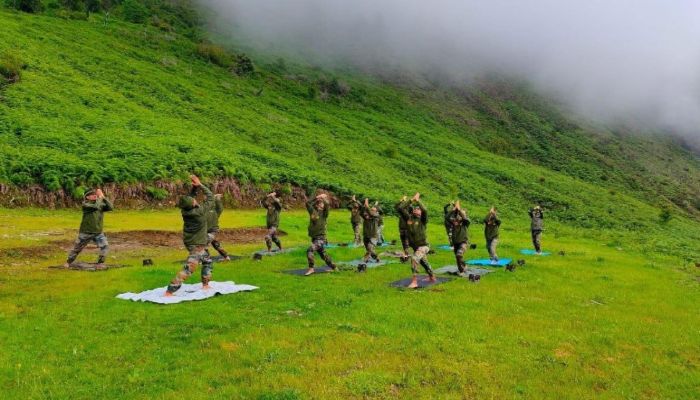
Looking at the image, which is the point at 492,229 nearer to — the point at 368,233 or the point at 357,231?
the point at 368,233

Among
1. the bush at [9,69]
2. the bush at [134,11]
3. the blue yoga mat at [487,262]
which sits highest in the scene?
the bush at [134,11]

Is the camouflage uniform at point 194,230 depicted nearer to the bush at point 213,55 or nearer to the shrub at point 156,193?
the shrub at point 156,193

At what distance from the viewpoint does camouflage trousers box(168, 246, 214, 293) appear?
16.3 m

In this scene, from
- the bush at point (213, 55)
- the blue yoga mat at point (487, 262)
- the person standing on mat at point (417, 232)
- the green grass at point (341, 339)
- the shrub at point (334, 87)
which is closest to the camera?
the green grass at point (341, 339)

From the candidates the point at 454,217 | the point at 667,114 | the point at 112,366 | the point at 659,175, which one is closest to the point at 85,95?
the point at 454,217

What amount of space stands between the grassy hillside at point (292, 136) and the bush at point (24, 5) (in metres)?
9.76

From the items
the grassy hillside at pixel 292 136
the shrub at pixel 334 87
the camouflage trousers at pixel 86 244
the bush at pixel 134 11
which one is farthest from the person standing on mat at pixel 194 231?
the bush at pixel 134 11

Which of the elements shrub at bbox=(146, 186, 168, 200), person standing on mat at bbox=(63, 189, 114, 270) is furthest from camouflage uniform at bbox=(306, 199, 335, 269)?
shrub at bbox=(146, 186, 168, 200)

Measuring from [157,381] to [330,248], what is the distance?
2145 cm

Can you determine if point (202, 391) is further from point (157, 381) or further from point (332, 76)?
point (332, 76)

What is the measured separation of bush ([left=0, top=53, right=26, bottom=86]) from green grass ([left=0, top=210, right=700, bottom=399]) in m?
44.3

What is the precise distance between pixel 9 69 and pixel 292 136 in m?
38.1

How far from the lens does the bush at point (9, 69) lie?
55906 mm

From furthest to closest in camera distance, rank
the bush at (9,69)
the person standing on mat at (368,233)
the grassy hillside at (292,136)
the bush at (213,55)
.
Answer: the bush at (213,55) → the bush at (9,69) → the grassy hillside at (292,136) → the person standing on mat at (368,233)
